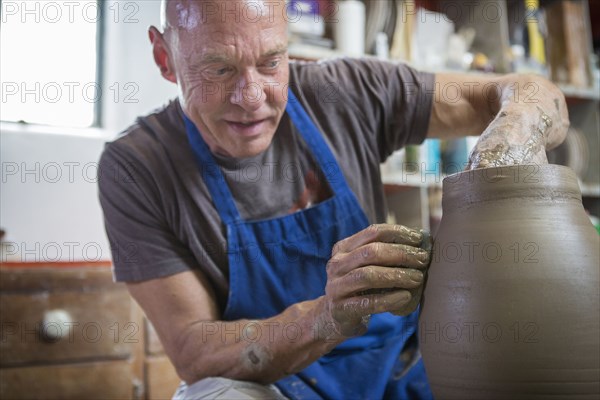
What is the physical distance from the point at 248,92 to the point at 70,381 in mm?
1111

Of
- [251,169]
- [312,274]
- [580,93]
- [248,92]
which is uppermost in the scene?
[580,93]

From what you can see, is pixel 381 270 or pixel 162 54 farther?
pixel 162 54

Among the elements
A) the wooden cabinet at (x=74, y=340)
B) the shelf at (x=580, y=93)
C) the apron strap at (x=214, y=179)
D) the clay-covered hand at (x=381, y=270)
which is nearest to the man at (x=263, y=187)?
the apron strap at (x=214, y=179)

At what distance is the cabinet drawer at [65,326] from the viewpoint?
5.57 ft

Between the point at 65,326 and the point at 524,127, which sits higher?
the point at 524,127

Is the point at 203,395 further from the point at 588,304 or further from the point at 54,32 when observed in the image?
the point at 54,32

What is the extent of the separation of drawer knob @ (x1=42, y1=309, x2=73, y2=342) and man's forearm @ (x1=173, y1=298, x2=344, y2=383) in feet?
2.20

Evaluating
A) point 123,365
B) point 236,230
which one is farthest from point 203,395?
point 123,365

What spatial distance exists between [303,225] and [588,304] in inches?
26.9

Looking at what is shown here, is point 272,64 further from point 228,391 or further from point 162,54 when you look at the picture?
point 228,391

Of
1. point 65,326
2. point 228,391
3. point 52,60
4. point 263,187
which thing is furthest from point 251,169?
point 52,60

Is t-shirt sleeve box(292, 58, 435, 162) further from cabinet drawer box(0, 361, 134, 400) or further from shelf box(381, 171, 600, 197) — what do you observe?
cabinet drawer box(0, 361, 134, 400)

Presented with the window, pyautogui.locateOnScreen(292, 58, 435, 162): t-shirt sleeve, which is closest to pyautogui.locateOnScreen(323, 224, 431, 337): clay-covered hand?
pyautogui.locateOnScreen(292, 58, 435, 162): t-shirt sleeve

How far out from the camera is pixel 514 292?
744 millimetres
